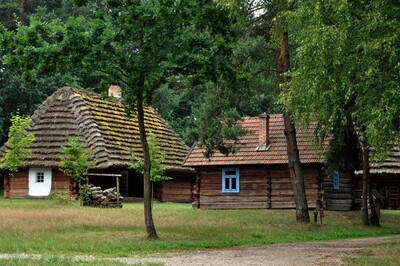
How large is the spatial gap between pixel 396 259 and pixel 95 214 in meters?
13.8

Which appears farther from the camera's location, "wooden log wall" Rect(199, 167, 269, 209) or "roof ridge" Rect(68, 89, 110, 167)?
"roof ridge" Rect(68, 89, 110, 167)

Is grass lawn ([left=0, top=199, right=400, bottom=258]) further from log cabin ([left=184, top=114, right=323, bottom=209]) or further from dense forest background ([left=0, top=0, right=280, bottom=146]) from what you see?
log cabin ([left=184, top=114, right=323, bottom=209])

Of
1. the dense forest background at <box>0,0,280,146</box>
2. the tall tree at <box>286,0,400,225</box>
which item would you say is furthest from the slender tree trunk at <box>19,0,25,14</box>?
the tall tree at <box>286,0,400,225</box>

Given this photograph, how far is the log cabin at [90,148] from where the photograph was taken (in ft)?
136

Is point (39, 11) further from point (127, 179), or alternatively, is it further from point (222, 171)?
point (222, 171)

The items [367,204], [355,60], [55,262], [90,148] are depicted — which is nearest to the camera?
[55,262]

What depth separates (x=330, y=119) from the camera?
56.9ft

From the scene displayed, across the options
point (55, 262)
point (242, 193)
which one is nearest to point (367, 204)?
point (242, 193)

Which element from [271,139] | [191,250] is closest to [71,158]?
[271,139]

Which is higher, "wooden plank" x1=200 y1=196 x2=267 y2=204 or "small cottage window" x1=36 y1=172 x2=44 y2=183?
"small cottage window" x1=36 y1=172 x2=44 y2=183

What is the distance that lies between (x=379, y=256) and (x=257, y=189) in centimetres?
2119

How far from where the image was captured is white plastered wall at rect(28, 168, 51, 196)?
42188mm

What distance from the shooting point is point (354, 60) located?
16.5 m

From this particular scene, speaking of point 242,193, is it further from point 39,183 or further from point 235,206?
point 39,183
